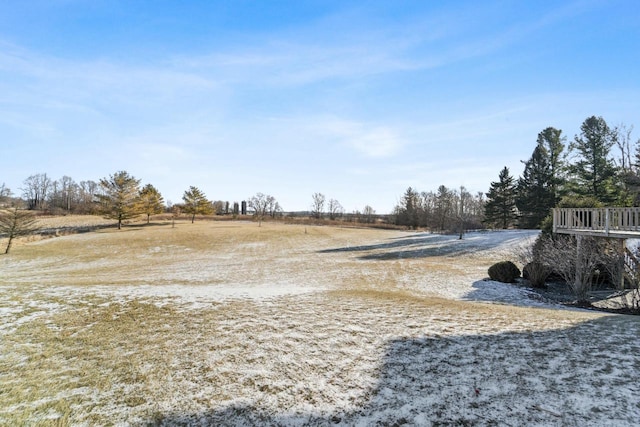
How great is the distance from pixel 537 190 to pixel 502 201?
834cm

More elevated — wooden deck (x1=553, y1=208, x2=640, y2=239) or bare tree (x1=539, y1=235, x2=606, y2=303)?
wooden deck (x1=553, y1=208, x2=640, y2=239)

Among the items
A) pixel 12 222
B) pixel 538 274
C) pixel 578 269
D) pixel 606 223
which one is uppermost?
pixel 606 223

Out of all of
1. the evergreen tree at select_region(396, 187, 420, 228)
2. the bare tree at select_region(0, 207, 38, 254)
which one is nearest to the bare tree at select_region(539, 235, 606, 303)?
the bare tree at select_region(0, 207, 38, 254)

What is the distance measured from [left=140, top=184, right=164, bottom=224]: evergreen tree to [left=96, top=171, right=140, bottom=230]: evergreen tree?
1467 millimetres

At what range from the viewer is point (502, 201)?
45.8 metres

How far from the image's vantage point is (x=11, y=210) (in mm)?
26609

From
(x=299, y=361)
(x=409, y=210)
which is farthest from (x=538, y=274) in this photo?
(x=409, y=210)

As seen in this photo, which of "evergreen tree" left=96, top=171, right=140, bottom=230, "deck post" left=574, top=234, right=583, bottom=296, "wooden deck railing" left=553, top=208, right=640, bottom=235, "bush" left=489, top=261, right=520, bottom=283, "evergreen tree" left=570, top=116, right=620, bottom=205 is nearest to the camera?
"wooden deck railing" left=553, top=208, right=640, bottom=235

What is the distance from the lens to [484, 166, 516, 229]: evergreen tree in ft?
148

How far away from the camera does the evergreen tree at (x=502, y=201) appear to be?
45.2 meters

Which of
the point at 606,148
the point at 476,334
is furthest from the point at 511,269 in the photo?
the point at 606,148

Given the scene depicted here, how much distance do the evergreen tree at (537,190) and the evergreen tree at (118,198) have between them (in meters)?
51.8

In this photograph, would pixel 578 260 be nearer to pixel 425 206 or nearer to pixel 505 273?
pixel 505 273

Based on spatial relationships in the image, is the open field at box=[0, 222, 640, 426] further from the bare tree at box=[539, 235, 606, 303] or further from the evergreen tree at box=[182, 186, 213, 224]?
the evergreen tree at box=[182, 186, 213, 224]
